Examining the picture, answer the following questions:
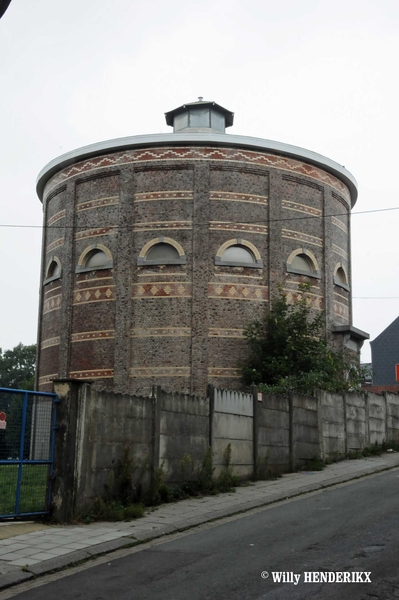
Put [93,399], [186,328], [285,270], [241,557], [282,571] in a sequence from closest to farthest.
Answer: [282,571], [241,557], [93,399], [186,328], [285,270]

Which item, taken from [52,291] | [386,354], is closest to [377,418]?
[52,291]

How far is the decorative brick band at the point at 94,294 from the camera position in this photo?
2708cm

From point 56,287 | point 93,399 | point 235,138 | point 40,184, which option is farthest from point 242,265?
point 93,399

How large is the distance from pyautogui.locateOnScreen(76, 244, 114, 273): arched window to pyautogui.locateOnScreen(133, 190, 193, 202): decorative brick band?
88.2 inches

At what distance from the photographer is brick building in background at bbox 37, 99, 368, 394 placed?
26203 millimetres

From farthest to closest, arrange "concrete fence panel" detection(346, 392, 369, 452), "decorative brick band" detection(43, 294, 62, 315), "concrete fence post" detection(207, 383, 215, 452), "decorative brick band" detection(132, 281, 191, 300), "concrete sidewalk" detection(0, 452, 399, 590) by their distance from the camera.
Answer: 1. "decorative brick band" detection(43, 294, 62, 315)
2. "decorative brick band" detection(132, 281, 191, 300)
3. "concrete fence panel" detection(346, 392, 369, 452)
4. "concrete fence post" detection(207, 383, 215, 452)
5. "concrete sidewalk" detection(0, 452, 399, 590)

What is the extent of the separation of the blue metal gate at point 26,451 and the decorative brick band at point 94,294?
15115 millimetres

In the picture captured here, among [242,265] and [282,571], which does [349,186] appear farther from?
[282,571]

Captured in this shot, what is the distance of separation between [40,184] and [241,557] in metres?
25.0

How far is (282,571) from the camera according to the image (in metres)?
8.02

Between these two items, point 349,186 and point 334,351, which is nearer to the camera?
point 334,351

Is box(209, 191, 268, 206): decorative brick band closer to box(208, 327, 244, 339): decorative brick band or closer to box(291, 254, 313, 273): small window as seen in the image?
box(291, 254, 313, 273): small window

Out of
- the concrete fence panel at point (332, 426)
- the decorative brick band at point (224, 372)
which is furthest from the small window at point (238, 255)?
the concrete fence panel at point (332, 426)

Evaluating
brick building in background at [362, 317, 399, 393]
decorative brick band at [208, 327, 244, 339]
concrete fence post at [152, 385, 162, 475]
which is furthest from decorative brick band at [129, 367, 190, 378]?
brick building in background at [362, 317, 399, 393]
